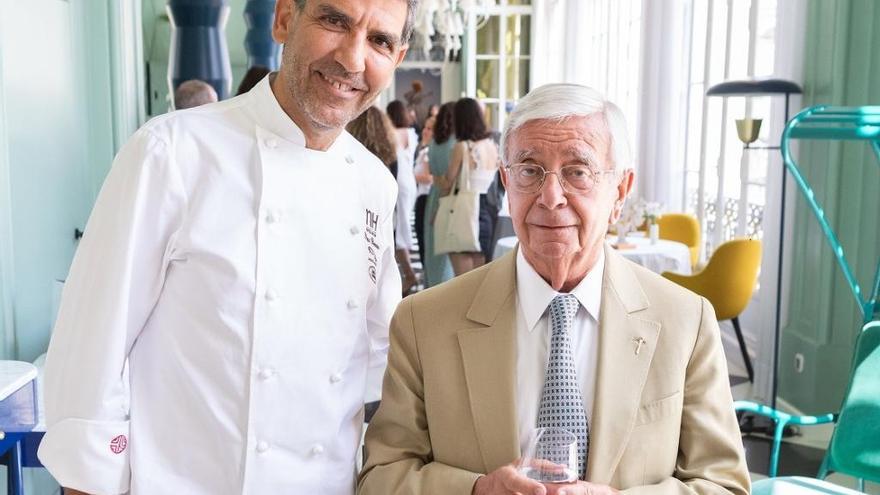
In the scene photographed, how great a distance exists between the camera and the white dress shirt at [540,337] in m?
1.66

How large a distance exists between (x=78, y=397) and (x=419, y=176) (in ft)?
24.6

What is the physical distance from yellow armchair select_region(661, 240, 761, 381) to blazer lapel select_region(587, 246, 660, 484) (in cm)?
380

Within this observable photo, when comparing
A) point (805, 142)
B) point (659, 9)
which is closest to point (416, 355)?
point (805, 142)

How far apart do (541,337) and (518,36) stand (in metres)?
13.4

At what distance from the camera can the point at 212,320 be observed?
5.12ft

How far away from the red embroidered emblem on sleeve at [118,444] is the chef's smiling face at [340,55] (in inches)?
24.5

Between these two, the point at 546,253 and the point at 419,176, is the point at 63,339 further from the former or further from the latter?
the point at 419,176

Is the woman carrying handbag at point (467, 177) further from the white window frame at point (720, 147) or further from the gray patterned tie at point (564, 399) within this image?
the gray patterned tie at point (564, 399)

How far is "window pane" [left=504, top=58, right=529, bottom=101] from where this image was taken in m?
14.6

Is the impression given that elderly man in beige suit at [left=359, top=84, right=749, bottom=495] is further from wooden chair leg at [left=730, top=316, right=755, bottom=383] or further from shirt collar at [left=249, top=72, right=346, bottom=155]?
wooden chair leg at [left=730, top=316, right=755, bottom=383]

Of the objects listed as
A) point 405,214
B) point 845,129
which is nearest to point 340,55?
point 845,129

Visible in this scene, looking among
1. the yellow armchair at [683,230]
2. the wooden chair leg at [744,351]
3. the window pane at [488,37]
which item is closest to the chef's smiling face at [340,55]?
Answer: the wooden chair leg at [744,351]

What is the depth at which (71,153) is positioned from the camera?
3602mm

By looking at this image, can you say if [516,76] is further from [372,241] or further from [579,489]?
[579,489]
